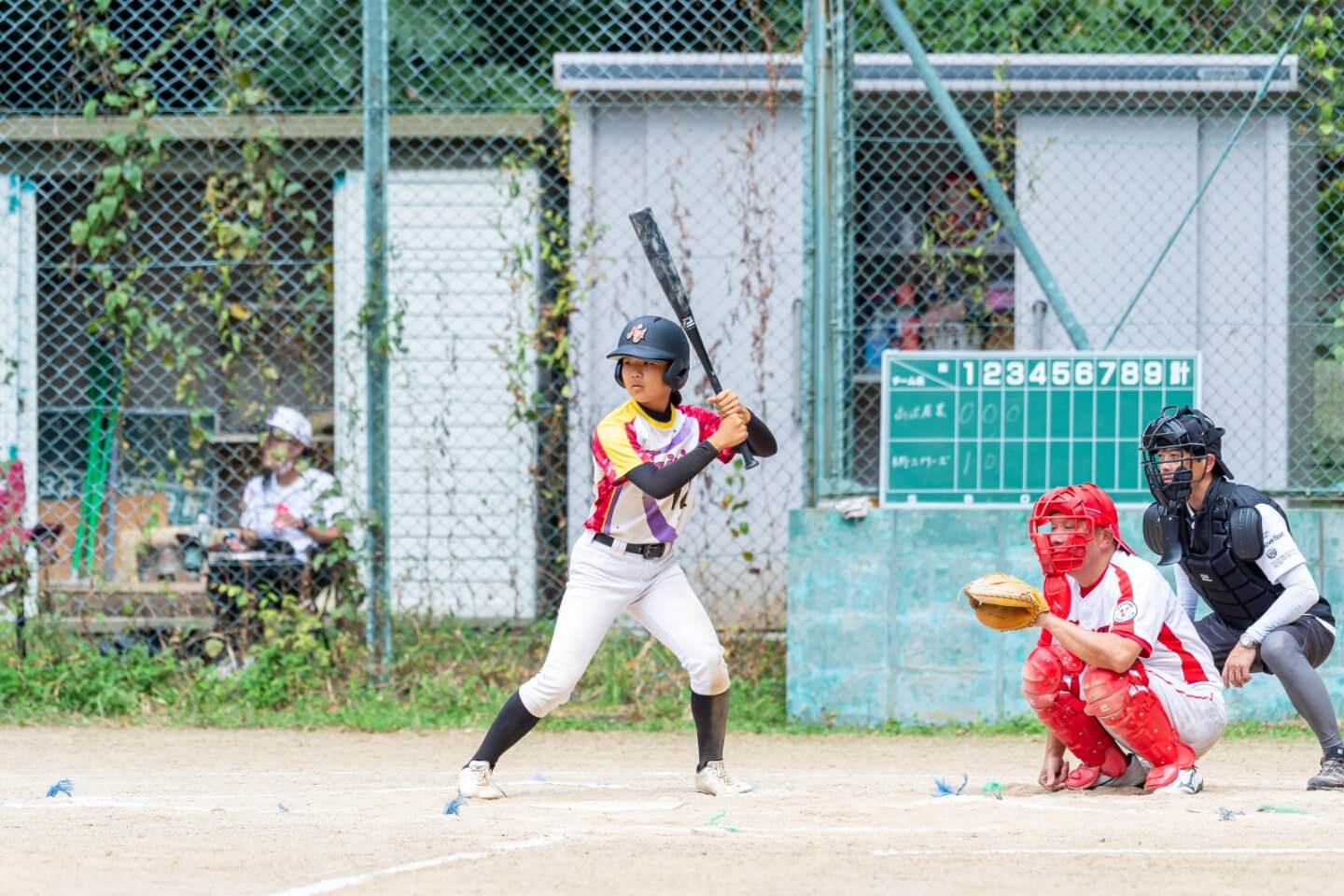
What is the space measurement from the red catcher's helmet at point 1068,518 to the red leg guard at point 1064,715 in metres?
0.32

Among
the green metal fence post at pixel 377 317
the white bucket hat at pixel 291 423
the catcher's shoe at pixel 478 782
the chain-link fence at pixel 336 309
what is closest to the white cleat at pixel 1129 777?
the catcher's shoe at pixel 478 782

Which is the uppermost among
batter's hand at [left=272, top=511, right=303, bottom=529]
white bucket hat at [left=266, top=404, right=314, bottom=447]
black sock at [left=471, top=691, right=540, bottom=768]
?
white bucket hat at [left=266, top=404, right=314, bottom=447]

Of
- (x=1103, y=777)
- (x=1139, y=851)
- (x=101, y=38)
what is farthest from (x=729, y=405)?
(x=101, y=38)

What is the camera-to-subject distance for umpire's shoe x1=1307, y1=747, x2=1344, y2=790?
561cm

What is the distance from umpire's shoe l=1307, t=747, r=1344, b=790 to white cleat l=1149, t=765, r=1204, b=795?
472 mm

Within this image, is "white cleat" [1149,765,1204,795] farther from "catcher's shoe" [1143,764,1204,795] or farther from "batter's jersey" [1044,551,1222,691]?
"batter's jersey" [1044,551,1222,691]

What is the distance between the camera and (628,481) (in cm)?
551

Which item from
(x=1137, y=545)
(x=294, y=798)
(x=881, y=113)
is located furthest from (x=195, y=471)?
(x=1137, y=545)

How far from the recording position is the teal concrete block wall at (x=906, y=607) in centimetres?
778

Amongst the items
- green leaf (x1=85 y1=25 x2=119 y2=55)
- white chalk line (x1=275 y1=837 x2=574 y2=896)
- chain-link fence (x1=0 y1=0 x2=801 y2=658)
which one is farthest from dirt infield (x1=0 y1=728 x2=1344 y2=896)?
green leaf (x1=85 y1=25 x2=119 y2=55)

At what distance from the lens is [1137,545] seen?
309 inches

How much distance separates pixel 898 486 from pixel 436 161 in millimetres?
3466

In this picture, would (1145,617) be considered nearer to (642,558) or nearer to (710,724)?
(710,724)

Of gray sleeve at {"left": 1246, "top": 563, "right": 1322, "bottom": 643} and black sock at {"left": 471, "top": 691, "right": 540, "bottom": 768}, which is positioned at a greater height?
gray sleeve at {"left": 1246, "top": 563, "right": 1322, "bottom": 643}
